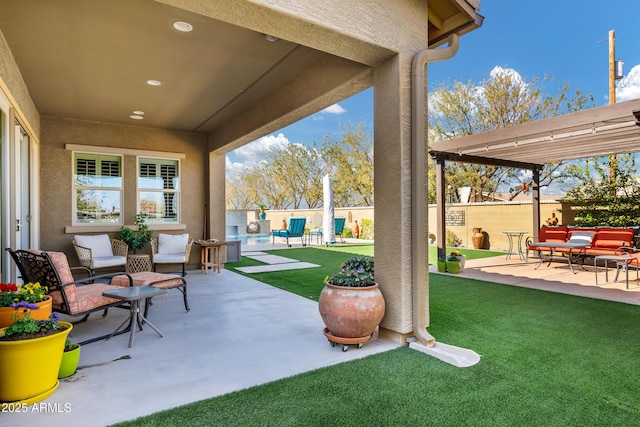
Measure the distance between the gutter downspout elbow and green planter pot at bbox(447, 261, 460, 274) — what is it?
13.2 feet

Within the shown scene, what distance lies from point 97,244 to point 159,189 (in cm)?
169

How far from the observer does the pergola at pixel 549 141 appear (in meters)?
5.43

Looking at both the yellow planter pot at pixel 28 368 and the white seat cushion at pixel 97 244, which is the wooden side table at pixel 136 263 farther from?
the yellow planter pot at pixel 28 368

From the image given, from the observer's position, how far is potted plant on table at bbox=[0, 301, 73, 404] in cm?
217

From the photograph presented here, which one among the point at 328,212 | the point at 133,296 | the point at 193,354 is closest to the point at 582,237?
the point at 328,212

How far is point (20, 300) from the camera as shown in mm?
2590

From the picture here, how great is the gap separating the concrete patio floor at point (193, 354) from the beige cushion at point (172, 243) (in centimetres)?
207

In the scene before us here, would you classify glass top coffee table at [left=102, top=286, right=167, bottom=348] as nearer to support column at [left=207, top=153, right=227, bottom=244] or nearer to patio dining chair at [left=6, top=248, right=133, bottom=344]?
patio dining chair at [left=6, top=248, right=133, bottom=344]

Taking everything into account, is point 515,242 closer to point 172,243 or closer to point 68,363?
point 172,243

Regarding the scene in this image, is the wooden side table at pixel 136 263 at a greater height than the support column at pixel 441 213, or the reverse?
the support column at pixel 441 213

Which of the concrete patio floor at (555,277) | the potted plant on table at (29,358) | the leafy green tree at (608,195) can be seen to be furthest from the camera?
the leafy green tree at (608,195)

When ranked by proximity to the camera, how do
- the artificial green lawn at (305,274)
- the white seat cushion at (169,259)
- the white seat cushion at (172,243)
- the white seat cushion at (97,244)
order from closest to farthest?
the artificial green lawn at (305,274)
the white seat cushion at (97,244)
the white seat cushion at (169,259)
the white seat cushion at (172,243)

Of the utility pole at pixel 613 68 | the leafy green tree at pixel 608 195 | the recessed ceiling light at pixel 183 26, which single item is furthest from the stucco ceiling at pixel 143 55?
the utility pole at pixel 613 68

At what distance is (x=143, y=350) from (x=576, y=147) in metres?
8.48
